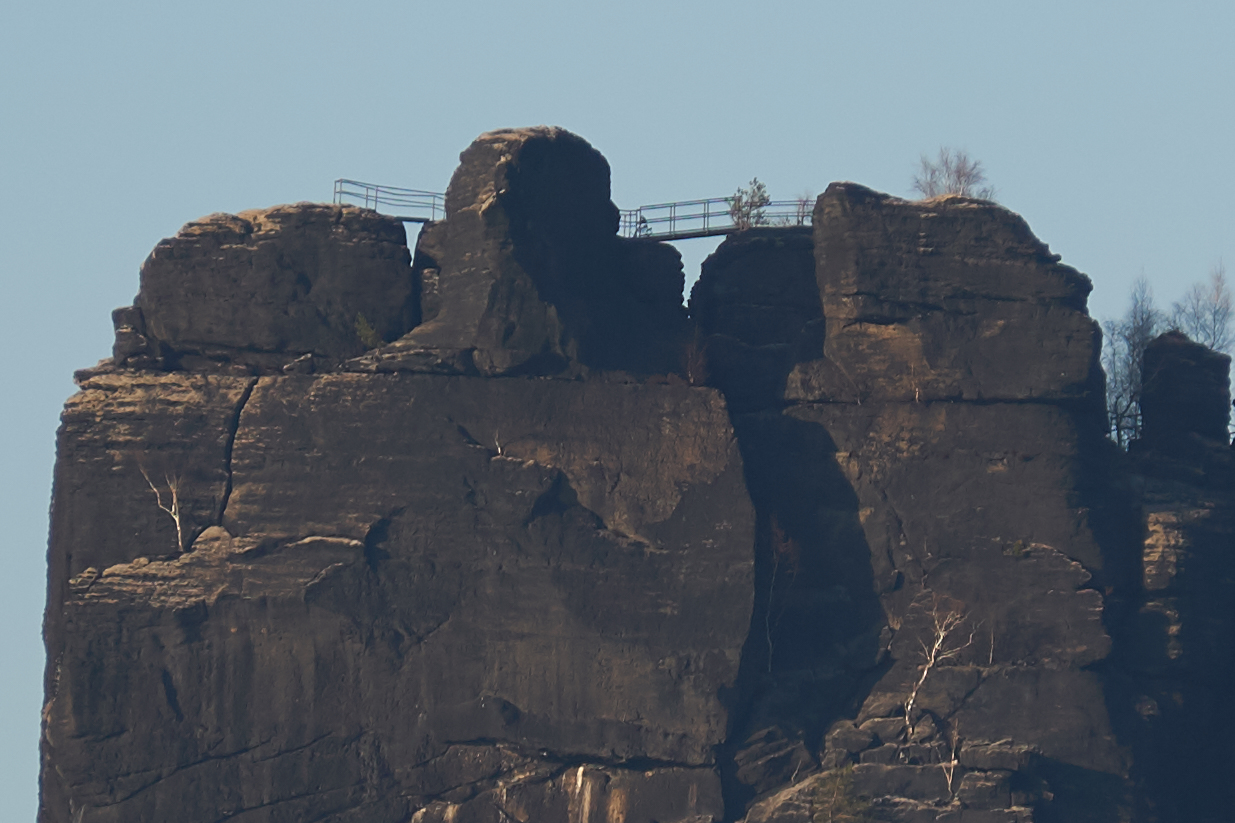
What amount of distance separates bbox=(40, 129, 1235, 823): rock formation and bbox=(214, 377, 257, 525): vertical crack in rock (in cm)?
7

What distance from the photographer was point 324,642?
40531 millimetres

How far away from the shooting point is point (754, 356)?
1715 inches

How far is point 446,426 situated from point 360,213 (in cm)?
458

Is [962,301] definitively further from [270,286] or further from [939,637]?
[270,286]

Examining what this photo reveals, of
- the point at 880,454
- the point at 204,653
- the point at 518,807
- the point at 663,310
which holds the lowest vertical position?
the point at 518,807

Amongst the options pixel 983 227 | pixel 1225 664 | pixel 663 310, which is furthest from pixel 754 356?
pixel 1225 664

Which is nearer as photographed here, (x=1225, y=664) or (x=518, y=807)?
(x=518, y=807)

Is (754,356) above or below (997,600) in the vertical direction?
above

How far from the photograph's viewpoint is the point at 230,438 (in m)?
41.4

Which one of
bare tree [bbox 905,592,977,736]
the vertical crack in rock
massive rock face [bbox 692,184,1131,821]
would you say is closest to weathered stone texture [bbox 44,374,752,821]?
the vertical crack in rock

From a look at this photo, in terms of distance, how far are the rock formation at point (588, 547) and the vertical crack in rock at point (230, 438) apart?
65 mm

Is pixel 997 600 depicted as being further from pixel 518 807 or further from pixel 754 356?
pixel 518 807

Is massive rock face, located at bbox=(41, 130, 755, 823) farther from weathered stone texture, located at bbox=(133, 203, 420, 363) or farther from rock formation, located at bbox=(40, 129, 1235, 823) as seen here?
weathered stone texture, located at bbox=(133, 203, 420, 363)

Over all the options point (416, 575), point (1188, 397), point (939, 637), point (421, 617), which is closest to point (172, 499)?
point (416, 575)
